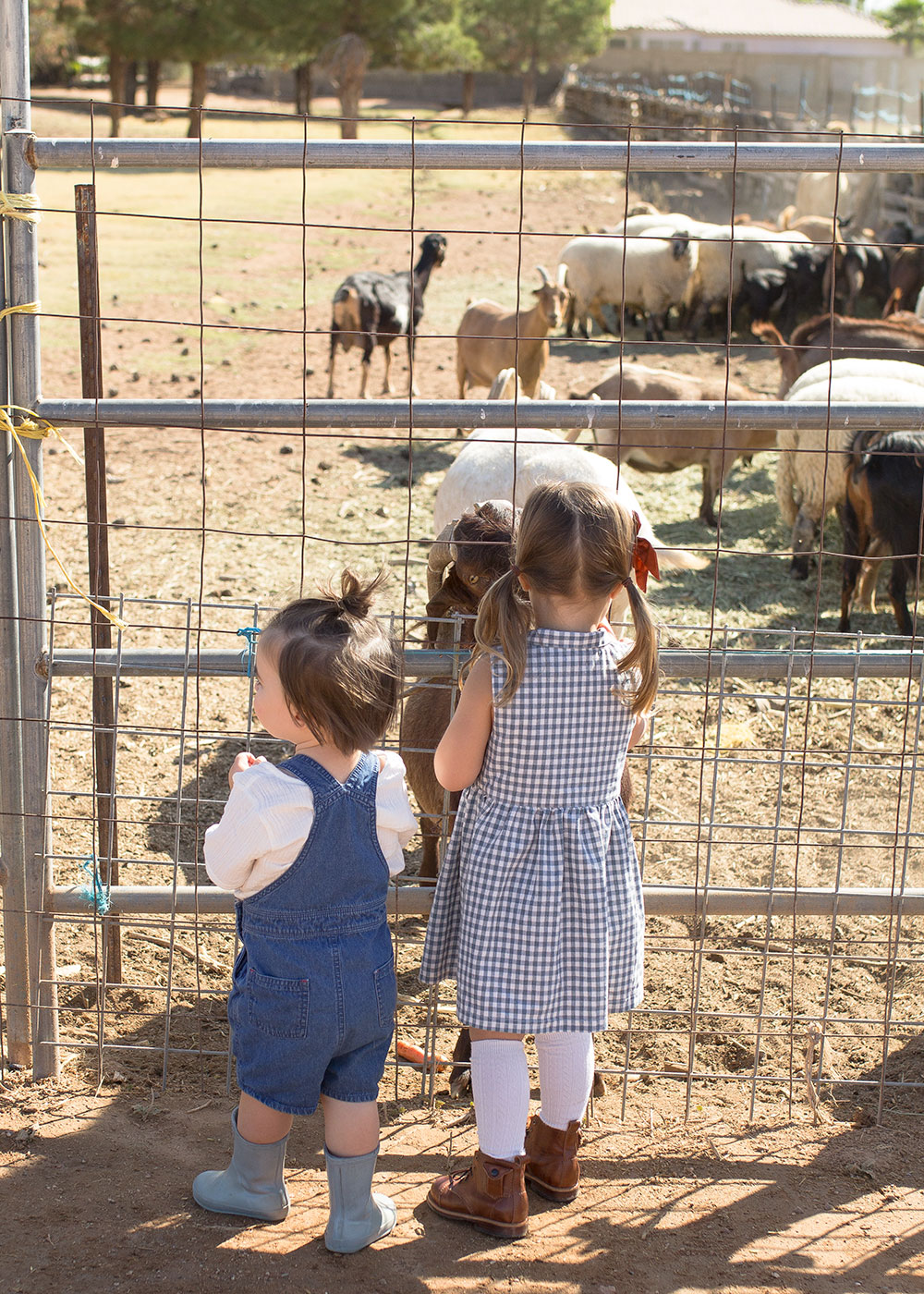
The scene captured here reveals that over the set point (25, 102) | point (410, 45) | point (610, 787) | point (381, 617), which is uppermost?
point (410, 45)

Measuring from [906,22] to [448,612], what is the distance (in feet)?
286

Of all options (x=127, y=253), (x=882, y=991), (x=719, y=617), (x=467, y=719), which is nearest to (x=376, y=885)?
(x=467, y=719)

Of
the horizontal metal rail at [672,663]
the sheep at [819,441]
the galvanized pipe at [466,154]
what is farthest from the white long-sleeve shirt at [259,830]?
the sheep at [819,441]

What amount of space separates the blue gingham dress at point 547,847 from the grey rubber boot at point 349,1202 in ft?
1.18

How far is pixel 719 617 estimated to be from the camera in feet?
25.3

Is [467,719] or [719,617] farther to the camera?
[719,617]

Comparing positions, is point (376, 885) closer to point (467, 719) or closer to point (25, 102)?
point (467, 719)

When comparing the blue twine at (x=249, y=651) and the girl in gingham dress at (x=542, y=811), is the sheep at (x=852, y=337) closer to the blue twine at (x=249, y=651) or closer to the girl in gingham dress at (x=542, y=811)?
the blue twine at (x=249, y=651)

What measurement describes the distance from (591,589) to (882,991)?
2.28 m

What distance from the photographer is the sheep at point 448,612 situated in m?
2.92

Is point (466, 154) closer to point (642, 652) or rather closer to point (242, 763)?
point (642, 652)

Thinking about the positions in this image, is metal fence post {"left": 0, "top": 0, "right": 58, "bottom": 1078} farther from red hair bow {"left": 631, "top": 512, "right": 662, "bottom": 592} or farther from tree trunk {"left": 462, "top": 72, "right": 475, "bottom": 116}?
tree trunk {"left": 462, "top": 72, "right": 475, "bottom": 116}

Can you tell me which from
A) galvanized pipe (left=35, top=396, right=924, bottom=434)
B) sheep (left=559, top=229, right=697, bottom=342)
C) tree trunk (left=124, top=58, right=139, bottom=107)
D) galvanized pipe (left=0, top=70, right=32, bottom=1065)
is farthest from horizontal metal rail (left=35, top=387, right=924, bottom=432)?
tree trunk (left=124, top=58, right=139, bottom=107)

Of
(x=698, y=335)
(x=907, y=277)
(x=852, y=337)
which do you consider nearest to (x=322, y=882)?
(x=852, y=337)
